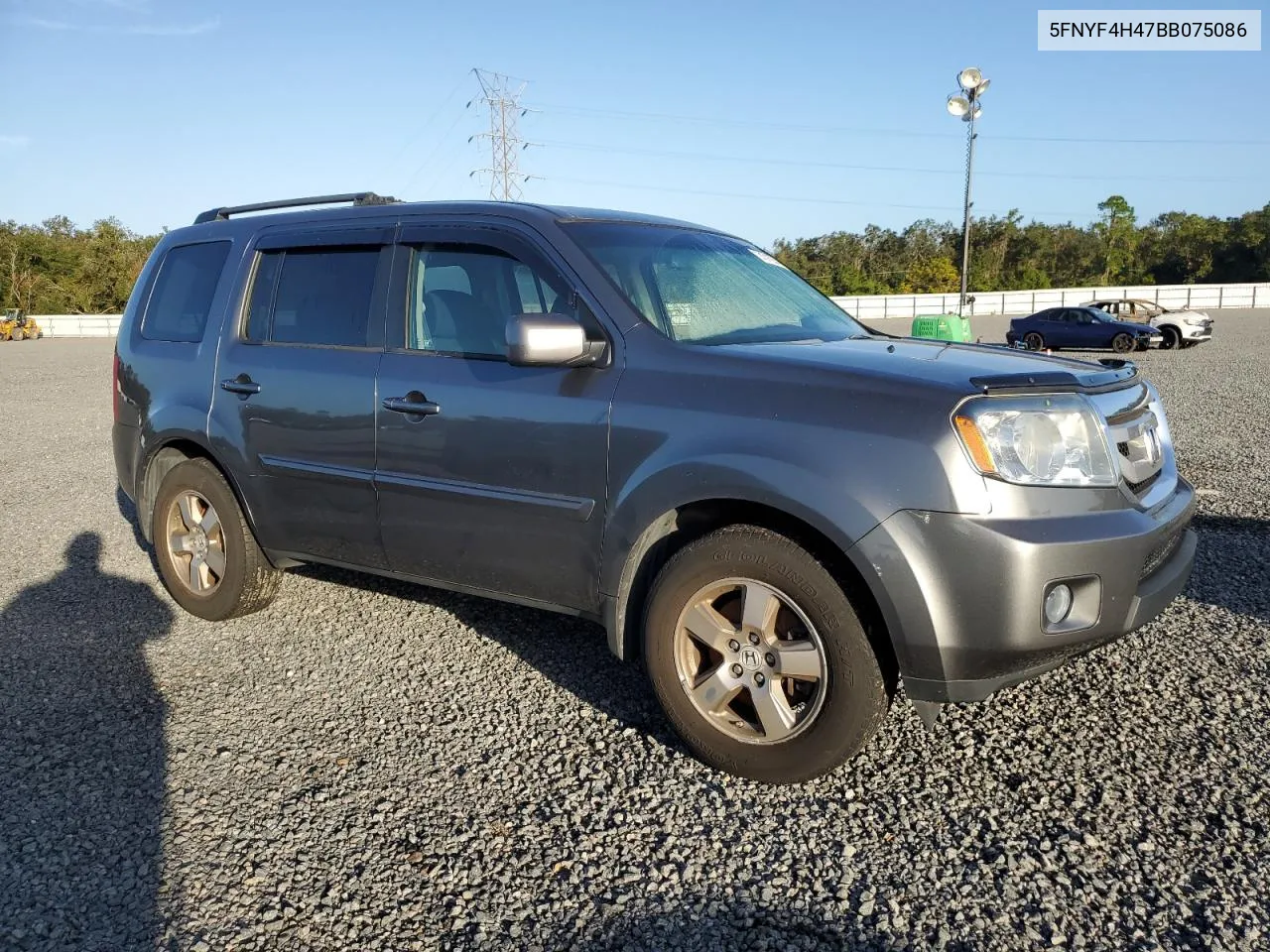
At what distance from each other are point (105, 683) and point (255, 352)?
1563 millimetres

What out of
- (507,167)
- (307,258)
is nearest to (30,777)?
(307,258)

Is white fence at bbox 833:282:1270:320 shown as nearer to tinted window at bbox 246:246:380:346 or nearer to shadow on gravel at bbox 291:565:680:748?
shadow on gravel at bbox 291:565:680:748

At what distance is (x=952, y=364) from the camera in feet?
10.3

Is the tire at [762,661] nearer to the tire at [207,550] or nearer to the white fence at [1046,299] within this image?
the tire at [207,550]

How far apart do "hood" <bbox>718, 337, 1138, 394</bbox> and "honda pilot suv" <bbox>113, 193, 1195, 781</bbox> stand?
0.8 inches

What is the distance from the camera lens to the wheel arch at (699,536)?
115 inches

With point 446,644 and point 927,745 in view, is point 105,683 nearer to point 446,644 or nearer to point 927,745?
point 446,644

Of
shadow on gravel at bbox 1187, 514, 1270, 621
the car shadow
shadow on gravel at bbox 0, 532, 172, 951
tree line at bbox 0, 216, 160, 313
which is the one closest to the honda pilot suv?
shadow on gravel at bbox 0, 532, 172, 951

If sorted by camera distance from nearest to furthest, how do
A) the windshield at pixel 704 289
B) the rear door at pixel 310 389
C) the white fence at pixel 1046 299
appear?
the windshield at pixel 704 289
the rear door at pixel 310 389
the white fence at pixel 1046 299

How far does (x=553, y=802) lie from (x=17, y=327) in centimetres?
5644

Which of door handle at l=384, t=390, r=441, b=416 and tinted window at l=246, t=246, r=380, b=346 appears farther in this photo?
tinted window at l=246, t=246, r=380, b=346

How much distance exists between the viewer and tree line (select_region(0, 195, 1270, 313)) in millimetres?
74500

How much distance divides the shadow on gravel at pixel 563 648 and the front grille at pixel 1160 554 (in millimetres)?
1628

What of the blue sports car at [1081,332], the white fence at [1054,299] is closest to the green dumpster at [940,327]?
the blue sports car at [1081,332]
